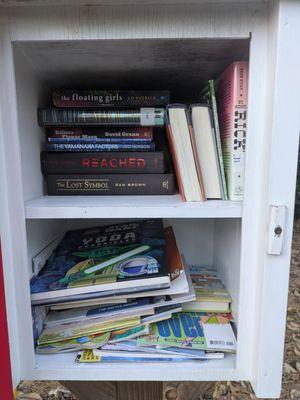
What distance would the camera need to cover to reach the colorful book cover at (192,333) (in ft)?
1.74

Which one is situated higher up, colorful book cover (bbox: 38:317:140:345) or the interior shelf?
the interior shelf

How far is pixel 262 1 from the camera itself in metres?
0.41

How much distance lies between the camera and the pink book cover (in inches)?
18.9

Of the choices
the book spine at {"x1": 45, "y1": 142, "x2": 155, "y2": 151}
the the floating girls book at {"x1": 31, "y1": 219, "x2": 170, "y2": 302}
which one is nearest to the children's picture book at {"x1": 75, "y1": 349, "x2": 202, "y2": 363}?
the the floating girls book at {"x1": 31, "y1": 219, "x2": 170, "y2": 302}

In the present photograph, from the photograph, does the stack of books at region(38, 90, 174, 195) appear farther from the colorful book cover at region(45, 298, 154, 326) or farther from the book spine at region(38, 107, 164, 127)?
the colorful book cover at region(45, 298, 154, 326)

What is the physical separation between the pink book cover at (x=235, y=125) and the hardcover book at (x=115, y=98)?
0.13m

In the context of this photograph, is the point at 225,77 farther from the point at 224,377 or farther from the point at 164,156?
the point at 224,377

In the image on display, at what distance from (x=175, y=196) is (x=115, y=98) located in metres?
0.24

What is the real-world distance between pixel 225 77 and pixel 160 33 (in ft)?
0.59

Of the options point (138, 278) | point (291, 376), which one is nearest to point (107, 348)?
point (138, 278)

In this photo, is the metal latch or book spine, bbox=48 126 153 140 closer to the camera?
the metal latch

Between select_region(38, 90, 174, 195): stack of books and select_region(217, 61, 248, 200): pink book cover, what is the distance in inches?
4.9

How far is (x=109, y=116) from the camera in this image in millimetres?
572

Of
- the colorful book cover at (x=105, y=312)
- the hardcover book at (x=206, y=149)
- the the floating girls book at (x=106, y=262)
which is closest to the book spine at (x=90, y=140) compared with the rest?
Result: the hardcover book at (x=206, y=149)
